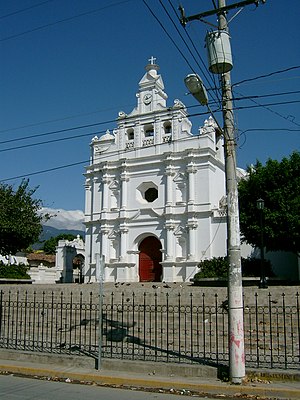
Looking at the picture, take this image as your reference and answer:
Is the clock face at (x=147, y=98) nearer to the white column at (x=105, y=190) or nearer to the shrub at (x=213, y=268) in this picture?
the white column at (x=105, y=190)

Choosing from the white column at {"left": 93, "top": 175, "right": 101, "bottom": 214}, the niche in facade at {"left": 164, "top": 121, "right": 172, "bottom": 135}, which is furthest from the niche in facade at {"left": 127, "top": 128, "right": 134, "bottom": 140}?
the white column at {"left": 93, "top": 175, "right": 101, "bottom": 214}

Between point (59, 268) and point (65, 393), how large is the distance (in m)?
29.0

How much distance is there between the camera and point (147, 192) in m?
33.0

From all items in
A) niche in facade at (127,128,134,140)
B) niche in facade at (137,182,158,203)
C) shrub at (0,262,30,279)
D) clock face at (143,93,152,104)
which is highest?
clock face at (143,93,152,104)

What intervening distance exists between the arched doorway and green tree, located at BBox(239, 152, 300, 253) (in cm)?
801

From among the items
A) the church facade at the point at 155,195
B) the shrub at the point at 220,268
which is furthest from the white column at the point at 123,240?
the shrub at the point at 220,268

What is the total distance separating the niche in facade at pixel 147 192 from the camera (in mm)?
32406

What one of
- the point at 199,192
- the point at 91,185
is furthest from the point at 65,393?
the point at 91,185

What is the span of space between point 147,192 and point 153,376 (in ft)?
81.2

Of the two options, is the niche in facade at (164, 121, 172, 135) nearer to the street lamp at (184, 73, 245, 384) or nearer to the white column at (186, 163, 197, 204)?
the white column at (186, 163, 197, 204)

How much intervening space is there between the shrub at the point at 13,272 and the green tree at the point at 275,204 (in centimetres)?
1670

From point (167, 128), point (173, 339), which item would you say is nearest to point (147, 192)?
point (167, 128)

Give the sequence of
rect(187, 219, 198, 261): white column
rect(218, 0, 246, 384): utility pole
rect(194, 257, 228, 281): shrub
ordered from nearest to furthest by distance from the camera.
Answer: rect(218, 0, 246, 384): utility pole, rect(194, 257, 228, 281): shrub, rect(187, 219, 198, 261): white column

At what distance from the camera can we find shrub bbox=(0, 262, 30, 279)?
104 ft
